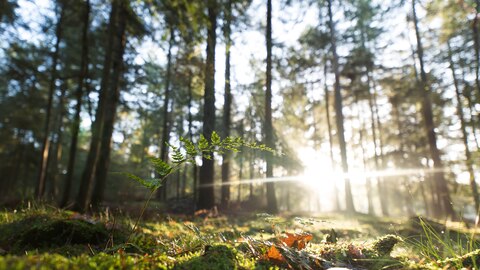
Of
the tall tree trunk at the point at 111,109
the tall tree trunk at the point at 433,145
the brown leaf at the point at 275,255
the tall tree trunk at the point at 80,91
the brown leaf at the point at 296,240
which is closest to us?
the brown leaf at the point at 275,255

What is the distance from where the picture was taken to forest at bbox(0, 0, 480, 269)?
2795 millimetres

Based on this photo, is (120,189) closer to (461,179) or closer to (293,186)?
(293,186)

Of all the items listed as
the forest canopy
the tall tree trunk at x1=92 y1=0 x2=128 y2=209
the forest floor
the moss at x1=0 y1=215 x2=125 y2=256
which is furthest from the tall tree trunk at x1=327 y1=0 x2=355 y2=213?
the moss at x1=0 y1=215 x2=125 y2=256

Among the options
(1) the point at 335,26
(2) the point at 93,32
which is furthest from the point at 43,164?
(1) the point at 335,26

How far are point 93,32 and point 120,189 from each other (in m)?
16.9

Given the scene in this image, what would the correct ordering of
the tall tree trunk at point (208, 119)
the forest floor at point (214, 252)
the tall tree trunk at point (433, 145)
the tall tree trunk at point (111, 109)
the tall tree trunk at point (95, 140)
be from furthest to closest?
the tall tree trunk at point (433, 145)
the tall tree trunk at point (111, 109)
the tall tree trunk at point (208, 119)
the tall tree trunk at point (95, 140)
the forest floor at point (214, 252)

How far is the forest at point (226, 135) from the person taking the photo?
2.79 meters

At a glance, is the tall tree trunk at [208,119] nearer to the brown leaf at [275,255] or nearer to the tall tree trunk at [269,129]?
the tall tree trunk at [269,129]

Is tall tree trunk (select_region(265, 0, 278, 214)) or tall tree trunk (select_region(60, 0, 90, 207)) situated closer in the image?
tall tree trunk (select_region(60, 0, 90, 207))

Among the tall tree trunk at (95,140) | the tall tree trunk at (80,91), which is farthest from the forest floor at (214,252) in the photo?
the tall tree trunk at (80,91)

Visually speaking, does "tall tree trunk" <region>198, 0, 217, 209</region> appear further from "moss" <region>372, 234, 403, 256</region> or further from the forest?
"moss" <region>372, 234, 403, 256</region>

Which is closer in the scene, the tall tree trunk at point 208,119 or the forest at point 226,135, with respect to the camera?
the forest at point 226,135

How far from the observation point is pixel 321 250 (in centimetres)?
300

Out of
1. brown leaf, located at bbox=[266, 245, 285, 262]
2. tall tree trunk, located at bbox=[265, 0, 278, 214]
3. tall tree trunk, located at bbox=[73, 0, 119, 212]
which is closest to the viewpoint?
brown leaf, located at bbox=[266, 245, 285, 262]
